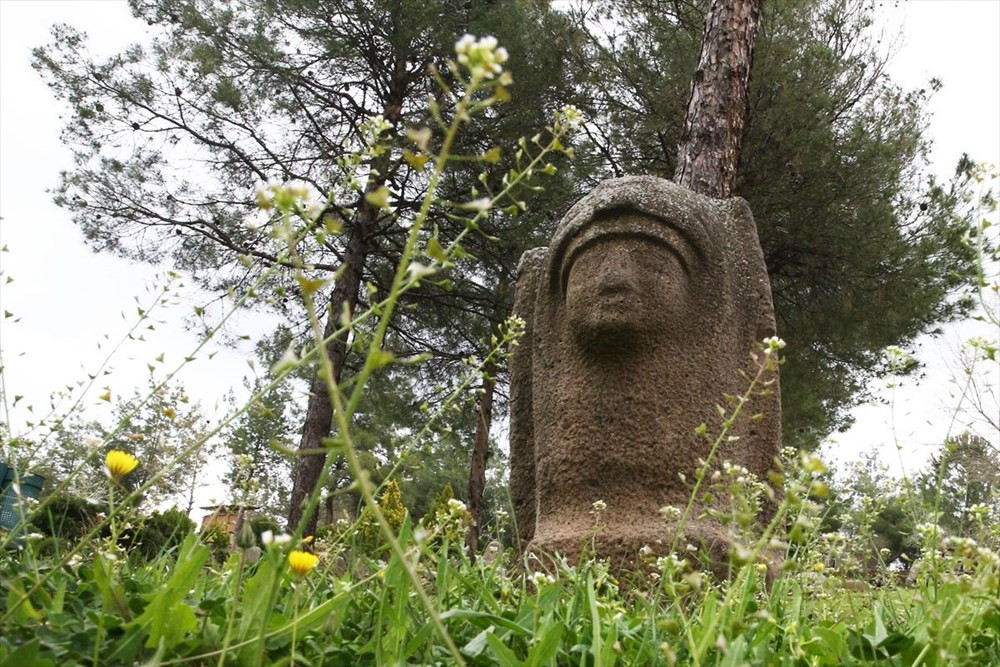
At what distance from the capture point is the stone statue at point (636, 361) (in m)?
3.19

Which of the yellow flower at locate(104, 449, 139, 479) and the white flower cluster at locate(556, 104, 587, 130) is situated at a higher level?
the white flower cluster at locate(556, 104, 587, 130)

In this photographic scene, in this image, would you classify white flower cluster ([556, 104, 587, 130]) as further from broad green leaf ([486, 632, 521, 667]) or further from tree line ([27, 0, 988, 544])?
tree line ([27, 0, 988, 544])

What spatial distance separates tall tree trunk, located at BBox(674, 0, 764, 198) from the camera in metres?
5.69

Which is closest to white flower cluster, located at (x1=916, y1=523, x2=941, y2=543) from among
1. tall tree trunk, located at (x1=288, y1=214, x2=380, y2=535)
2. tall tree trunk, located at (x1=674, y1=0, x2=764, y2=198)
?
tall tree trunk, located at (x1=674, y1=0, x2=764, y2=198)

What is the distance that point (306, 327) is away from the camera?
1062 cm

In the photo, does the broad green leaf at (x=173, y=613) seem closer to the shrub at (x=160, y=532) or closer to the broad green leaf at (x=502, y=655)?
the broad green leaf at (x=502, y=655)

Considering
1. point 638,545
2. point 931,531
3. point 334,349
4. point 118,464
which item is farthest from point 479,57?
point 334,349

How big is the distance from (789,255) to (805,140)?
4.43 feet

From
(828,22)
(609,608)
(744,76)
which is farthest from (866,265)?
(609,608)

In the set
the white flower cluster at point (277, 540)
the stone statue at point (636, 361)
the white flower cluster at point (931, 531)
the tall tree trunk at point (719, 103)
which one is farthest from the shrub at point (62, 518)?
the tall tree trunk at point (719, 103)

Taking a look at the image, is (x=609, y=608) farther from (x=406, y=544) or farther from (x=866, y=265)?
(x=866, y=265)

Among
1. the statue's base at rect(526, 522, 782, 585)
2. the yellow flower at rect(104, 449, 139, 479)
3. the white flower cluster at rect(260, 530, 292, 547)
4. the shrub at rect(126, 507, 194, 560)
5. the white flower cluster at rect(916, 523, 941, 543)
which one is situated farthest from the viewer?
the statue's base at rect(526, 522, 782, 585)

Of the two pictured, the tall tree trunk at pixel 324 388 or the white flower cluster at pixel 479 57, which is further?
the tall tree trunk at pixel 324 388

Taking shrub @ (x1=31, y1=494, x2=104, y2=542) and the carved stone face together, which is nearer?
shrub @ (x1=31, y1=494, x2=104, y2=542)
